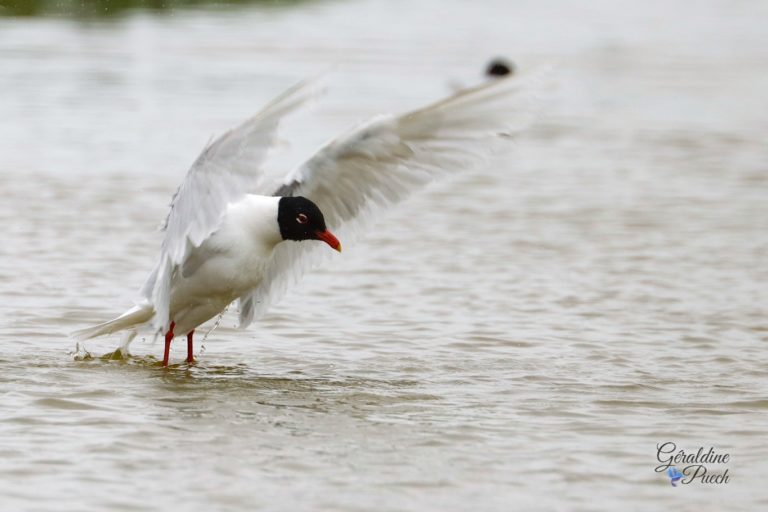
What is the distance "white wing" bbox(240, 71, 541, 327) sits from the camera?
7461mm

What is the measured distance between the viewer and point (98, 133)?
53.7 ft

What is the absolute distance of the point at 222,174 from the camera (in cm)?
684

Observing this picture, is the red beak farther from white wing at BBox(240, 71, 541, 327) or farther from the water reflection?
the water reflection

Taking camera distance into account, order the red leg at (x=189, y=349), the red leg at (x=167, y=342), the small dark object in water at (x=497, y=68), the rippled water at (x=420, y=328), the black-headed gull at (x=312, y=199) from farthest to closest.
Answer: the small dark object in water at (x=497, y=68), the red leg at (x=189, y=349), the red leg at (x=167, y=342), the black-headed gull at (x=312, y=199), the rippled water at (x=420, y=328)

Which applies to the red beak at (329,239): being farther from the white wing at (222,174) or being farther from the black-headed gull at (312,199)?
the white wing at (222,174)

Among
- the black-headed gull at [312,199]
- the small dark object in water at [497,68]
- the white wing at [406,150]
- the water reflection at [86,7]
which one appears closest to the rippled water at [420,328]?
the black-headed gull at [312,199]

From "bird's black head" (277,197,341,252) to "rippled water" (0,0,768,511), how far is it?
0.73 metres

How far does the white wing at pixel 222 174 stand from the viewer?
21.9 feet

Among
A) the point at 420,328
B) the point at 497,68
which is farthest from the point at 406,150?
the point at 497,68

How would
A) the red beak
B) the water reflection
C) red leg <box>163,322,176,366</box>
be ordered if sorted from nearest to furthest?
the red beak, red leg <box>163,322,176,366</box>, the water reflection

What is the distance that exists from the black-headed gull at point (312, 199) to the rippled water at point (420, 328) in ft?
1.28

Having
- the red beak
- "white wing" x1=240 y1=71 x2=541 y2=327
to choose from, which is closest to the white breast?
the red beak

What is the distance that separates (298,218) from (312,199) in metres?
0.52

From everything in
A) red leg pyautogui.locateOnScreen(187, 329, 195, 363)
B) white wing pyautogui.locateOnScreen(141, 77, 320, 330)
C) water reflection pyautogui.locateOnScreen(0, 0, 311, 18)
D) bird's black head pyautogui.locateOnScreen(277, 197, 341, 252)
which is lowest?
red leg pyautogui.locateOnScreen(187, 329, 195, 363)
